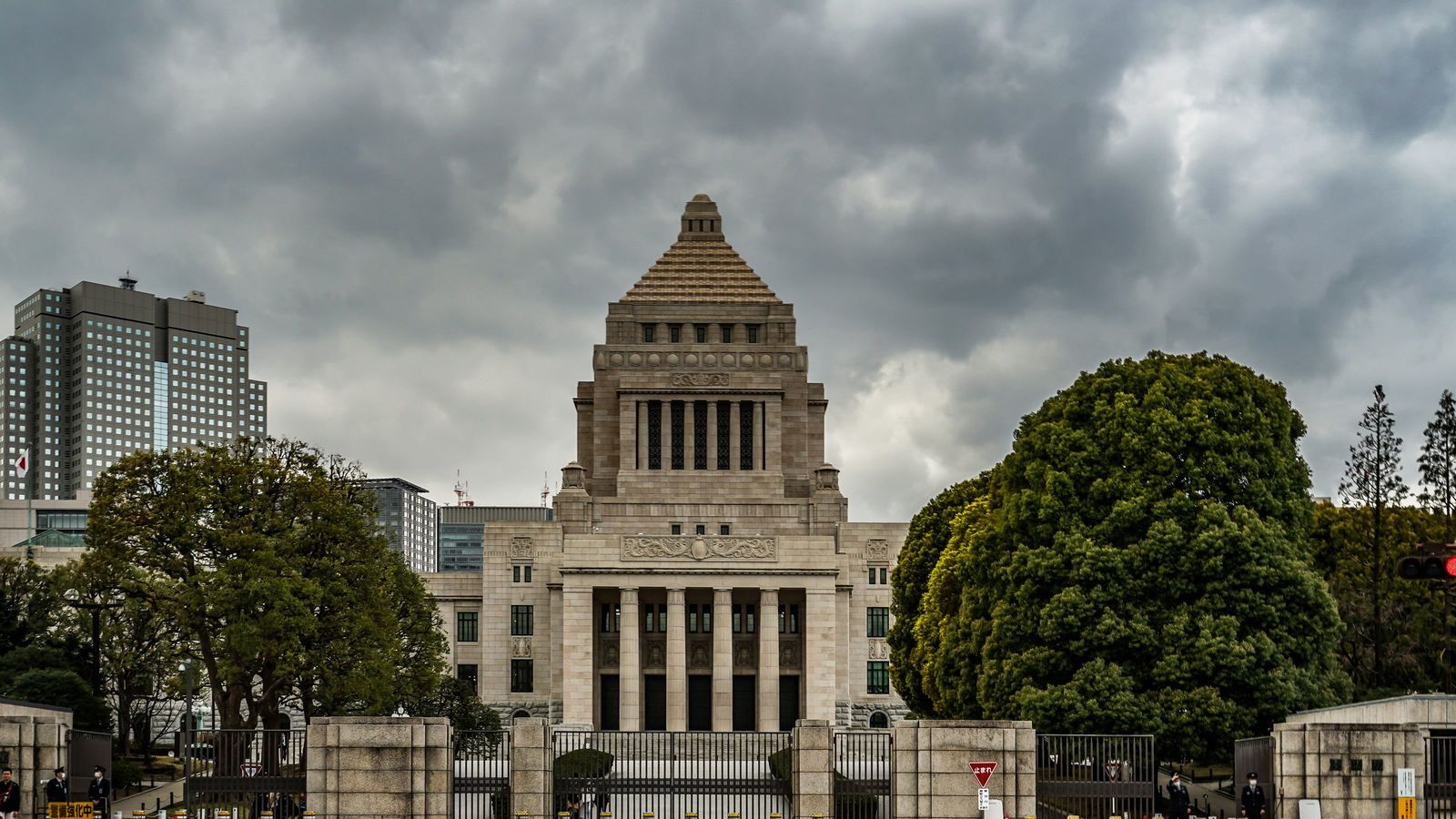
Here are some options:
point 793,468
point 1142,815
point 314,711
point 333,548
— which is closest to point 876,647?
point 793,468

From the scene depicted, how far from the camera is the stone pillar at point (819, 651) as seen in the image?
8338 centimetres

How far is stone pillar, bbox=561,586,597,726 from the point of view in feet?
269

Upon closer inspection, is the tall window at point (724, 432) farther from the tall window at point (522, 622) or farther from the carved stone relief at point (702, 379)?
the tall window at point (522, 622)

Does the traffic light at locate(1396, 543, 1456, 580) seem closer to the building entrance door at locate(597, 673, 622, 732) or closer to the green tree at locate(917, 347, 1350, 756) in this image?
the green tree at locate(917, 347, 1350, 756)

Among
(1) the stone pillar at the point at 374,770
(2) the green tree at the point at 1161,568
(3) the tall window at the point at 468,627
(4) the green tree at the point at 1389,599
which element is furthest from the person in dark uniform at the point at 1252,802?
(3) the tall window at the point at 468,627

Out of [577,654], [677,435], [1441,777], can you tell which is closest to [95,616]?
[577,654]

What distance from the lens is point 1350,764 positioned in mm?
34312

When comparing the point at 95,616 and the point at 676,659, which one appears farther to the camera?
the point at 676,659

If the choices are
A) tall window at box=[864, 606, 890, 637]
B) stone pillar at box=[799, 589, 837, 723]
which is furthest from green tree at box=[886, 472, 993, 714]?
tall window at box=[864, 606, 890, 637]

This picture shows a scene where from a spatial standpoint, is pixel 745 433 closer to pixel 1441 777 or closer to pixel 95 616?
pixel 95 616

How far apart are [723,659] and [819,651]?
4963 mm

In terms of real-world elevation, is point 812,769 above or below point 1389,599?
below

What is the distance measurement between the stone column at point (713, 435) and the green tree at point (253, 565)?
4369 centimetres

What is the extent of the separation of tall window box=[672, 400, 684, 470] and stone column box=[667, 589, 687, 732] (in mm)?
16112
